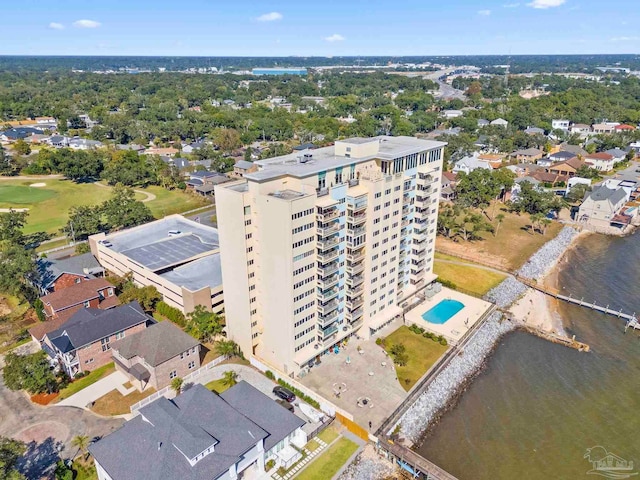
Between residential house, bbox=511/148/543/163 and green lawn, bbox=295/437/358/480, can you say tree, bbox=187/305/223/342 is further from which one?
residential house, bbox=511/148/543/163

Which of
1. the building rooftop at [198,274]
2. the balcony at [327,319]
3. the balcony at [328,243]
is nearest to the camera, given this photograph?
the balcony at [328,243]

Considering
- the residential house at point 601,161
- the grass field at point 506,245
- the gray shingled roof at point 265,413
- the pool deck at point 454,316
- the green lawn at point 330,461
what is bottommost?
the green lawn at point 330,461

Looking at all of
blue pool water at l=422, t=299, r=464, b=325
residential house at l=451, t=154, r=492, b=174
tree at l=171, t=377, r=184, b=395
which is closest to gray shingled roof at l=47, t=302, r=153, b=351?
tree at l=171, t=377, r=184, b=395

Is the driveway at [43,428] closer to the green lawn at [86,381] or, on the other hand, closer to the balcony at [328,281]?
the green lawn at [86,381]

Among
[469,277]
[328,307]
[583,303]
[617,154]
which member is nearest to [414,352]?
[328,307]

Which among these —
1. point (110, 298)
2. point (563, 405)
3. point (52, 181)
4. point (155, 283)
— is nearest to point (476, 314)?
point (563, 405)

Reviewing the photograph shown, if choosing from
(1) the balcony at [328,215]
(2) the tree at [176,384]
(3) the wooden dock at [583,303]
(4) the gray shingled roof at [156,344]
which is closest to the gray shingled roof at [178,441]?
(2) the tree at [176,384]

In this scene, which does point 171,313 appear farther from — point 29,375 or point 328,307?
point 328,307
